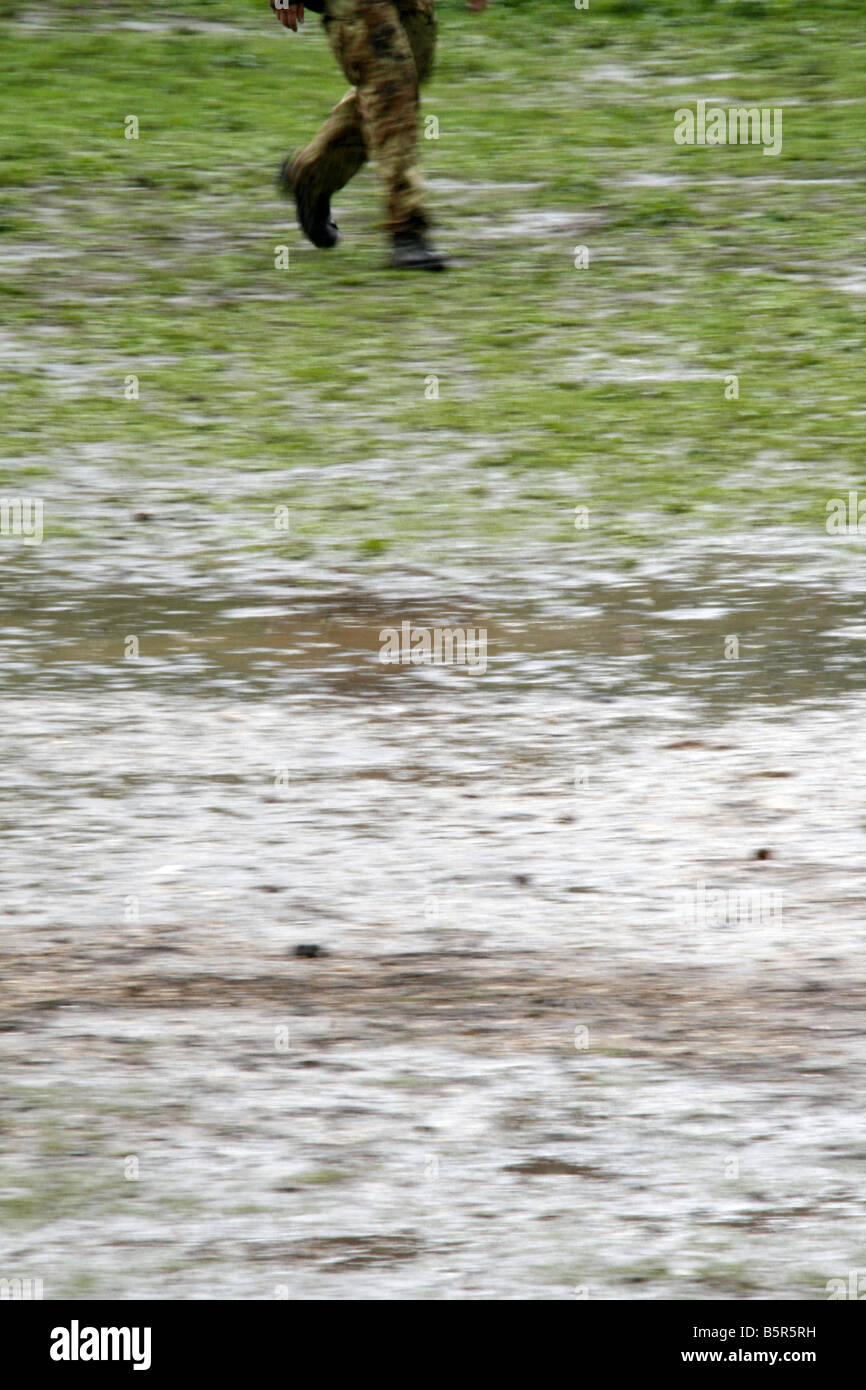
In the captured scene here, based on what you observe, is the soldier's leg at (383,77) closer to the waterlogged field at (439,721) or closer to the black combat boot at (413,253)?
the black combat boot at (413,253)

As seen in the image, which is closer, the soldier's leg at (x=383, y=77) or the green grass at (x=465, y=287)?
the green grass at (x=465, y=287)

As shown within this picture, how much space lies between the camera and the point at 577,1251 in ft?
11.2

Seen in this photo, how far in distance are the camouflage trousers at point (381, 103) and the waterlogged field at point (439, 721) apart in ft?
1.34

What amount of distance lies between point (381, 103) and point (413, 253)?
752 millimetres

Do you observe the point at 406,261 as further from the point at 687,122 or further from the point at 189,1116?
the point at 189,1116

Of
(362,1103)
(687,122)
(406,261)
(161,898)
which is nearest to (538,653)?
(161,898)

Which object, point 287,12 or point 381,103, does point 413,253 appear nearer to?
point 381,103

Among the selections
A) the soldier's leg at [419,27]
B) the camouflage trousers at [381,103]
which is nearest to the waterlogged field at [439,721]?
the camouflage trousers at [381,103]

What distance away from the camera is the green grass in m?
8.26

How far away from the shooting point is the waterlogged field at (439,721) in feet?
12.0

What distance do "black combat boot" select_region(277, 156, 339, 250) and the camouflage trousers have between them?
0.06 metres

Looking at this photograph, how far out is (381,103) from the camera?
407 inches

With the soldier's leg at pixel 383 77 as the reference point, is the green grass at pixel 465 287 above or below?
below

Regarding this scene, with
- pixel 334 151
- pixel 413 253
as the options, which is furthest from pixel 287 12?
pixel 413 253
